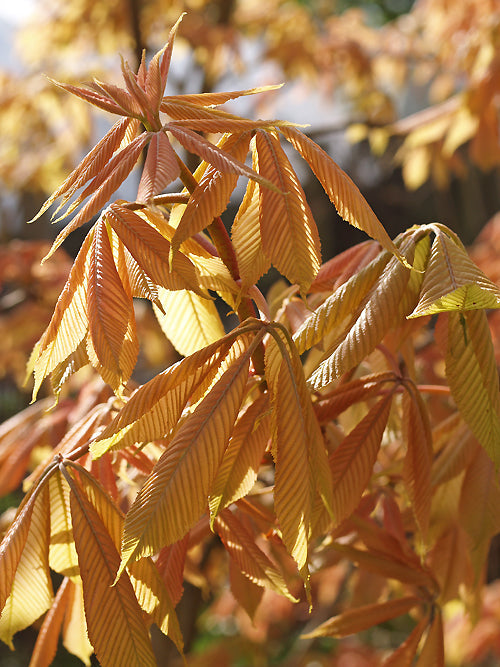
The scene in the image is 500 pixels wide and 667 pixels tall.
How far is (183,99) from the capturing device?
46 centimetres

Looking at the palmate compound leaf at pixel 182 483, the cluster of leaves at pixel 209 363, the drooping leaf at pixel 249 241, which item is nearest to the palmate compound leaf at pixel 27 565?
the cluster of leaves at pixel 209 363

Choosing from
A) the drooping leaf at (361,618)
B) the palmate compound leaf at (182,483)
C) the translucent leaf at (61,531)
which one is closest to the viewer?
the palmate compound leaf at (182,483)

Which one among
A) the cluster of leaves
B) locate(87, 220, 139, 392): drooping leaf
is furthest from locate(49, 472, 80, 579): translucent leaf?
locate(87, 220, 139, 392): drooping leaf

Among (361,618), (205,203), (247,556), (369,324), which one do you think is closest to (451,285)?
(369,324)

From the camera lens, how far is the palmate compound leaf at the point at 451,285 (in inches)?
14.1

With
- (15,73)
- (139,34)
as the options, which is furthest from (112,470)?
(15,73)

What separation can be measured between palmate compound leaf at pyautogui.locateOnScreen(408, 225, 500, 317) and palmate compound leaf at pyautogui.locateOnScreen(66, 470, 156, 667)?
0.26 meters

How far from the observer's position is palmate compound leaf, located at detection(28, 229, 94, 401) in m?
0.43

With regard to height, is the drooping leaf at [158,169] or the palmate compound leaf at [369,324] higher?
the drooping leaf at [158,169]

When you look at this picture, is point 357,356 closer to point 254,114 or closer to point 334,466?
point 334,466

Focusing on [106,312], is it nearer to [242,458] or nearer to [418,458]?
[242,458]

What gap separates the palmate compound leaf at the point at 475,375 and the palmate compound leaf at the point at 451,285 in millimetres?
40

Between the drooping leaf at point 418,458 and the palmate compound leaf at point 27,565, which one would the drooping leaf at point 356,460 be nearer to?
the drooping leaf at point 418,458

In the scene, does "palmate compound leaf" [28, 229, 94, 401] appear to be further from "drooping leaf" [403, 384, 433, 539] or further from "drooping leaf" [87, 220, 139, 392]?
"drooping leaf" [403, 384, 433, 539]
